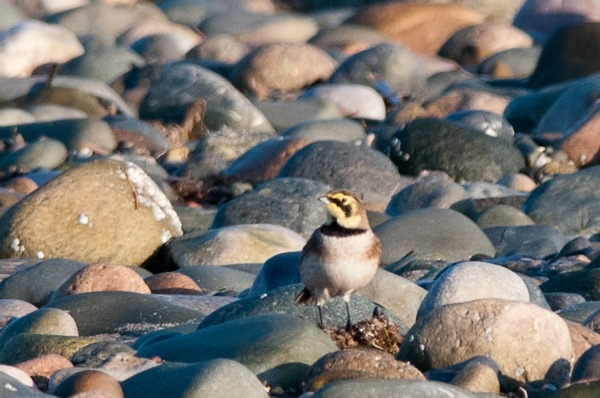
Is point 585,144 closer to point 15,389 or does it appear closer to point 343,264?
point 343,264

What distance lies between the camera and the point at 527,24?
95.8 ft

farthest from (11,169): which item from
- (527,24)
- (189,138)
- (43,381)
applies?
(527,24)

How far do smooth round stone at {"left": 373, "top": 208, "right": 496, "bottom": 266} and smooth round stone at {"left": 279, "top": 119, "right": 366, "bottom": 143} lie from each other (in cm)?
561

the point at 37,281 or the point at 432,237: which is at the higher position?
the point at 37,281

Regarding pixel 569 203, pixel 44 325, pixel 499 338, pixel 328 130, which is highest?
pixel 499 338

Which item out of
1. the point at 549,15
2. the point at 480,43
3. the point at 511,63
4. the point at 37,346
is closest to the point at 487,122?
the point at 511,63

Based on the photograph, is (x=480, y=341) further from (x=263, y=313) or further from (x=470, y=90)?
(x=470, y=90)

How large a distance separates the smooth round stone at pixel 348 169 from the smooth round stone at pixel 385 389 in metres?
8.22

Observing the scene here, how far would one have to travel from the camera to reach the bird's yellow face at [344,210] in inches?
249

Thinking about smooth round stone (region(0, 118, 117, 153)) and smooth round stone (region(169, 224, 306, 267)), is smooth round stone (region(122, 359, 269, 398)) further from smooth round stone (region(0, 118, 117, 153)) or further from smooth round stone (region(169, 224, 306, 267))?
smooth round stone (region(0, 118, 117, 153))

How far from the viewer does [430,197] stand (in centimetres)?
1302

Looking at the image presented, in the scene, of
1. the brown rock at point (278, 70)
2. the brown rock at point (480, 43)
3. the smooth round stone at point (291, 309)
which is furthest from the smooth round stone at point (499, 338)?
the brown rock at point (480, 43)

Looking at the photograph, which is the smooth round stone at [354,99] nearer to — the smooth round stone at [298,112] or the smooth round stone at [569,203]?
the smooth round stone at [298,112]

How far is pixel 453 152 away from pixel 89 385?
10134mm
